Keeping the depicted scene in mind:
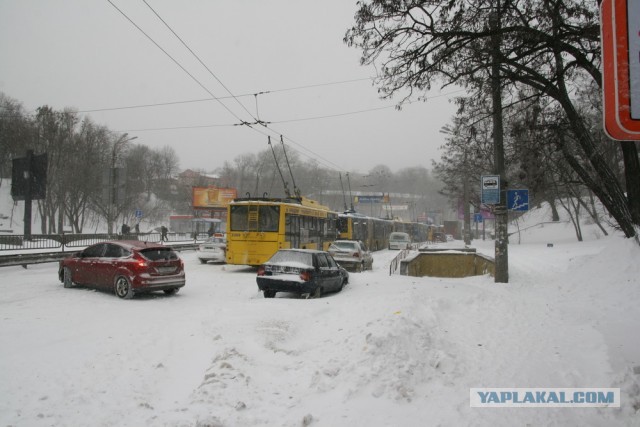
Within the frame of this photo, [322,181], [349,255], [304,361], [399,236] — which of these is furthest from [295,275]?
[322,181]

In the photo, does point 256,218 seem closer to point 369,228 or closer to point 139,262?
point 139,262

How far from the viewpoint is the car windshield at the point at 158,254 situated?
12.2 m

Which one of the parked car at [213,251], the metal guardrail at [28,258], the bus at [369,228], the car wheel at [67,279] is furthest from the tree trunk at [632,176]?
the metal guardrail at [28,258]

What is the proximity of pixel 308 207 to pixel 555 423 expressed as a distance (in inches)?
710

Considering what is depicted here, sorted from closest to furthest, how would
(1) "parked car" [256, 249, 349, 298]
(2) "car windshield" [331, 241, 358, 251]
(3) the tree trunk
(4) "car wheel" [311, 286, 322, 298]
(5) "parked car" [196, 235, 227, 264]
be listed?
(3) the tree trunk, (1) "parked car" [256, 249, 349, 298], (4) "car wheel" [311, 286, 322, 298], (2) "car windshield" [331, 241, 358, 251], (5) "parked car" [196, 235, 227, 264]

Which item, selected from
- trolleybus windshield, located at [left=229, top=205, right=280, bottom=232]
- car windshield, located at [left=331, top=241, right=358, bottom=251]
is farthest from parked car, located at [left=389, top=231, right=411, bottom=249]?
trolleybus windshield, located at [left=229, top=205, right=280, bottom=232]

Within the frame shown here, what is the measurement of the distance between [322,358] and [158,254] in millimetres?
7453

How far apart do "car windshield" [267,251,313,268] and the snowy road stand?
221 cm

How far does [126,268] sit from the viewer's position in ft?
39.2

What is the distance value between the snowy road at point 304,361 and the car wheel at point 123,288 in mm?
1562

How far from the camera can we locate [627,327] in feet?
23.8

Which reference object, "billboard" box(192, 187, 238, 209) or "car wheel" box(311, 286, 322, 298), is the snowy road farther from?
"billboard" box(192, 187, 238, 209)

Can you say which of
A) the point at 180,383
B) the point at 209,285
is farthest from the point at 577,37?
the point at 209,285

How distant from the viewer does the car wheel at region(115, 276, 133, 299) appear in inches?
465
